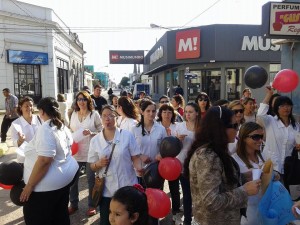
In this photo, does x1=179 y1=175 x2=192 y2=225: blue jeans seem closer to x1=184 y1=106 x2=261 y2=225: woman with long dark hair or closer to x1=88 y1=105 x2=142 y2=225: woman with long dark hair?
x1=88 y1=105 x2=142 y2=225: woman with long dark hair

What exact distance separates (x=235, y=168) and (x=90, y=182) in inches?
105

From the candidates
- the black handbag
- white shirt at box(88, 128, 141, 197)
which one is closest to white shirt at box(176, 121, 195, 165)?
white shirt at box(88, 128, 141, 197)

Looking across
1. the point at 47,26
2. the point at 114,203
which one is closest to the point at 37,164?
the point at 114,203

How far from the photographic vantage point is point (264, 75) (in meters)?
5.32

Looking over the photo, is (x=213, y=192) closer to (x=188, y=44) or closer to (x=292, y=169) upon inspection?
(x=292, y=169)

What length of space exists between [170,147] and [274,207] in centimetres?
132

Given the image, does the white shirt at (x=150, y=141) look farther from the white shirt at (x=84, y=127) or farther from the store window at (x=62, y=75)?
the store window at (x=62, y=75)

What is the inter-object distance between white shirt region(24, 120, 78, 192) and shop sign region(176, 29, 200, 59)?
15278 mm

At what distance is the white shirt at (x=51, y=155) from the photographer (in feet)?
8.99

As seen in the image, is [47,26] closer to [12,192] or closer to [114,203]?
[12,192]

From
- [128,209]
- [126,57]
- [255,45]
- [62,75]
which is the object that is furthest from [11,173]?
[126,57]

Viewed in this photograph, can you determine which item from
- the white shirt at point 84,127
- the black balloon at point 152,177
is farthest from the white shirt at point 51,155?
the white shirt at point 84,127

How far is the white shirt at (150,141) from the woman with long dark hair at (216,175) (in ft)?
5.58

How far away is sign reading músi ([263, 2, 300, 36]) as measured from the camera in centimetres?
646
